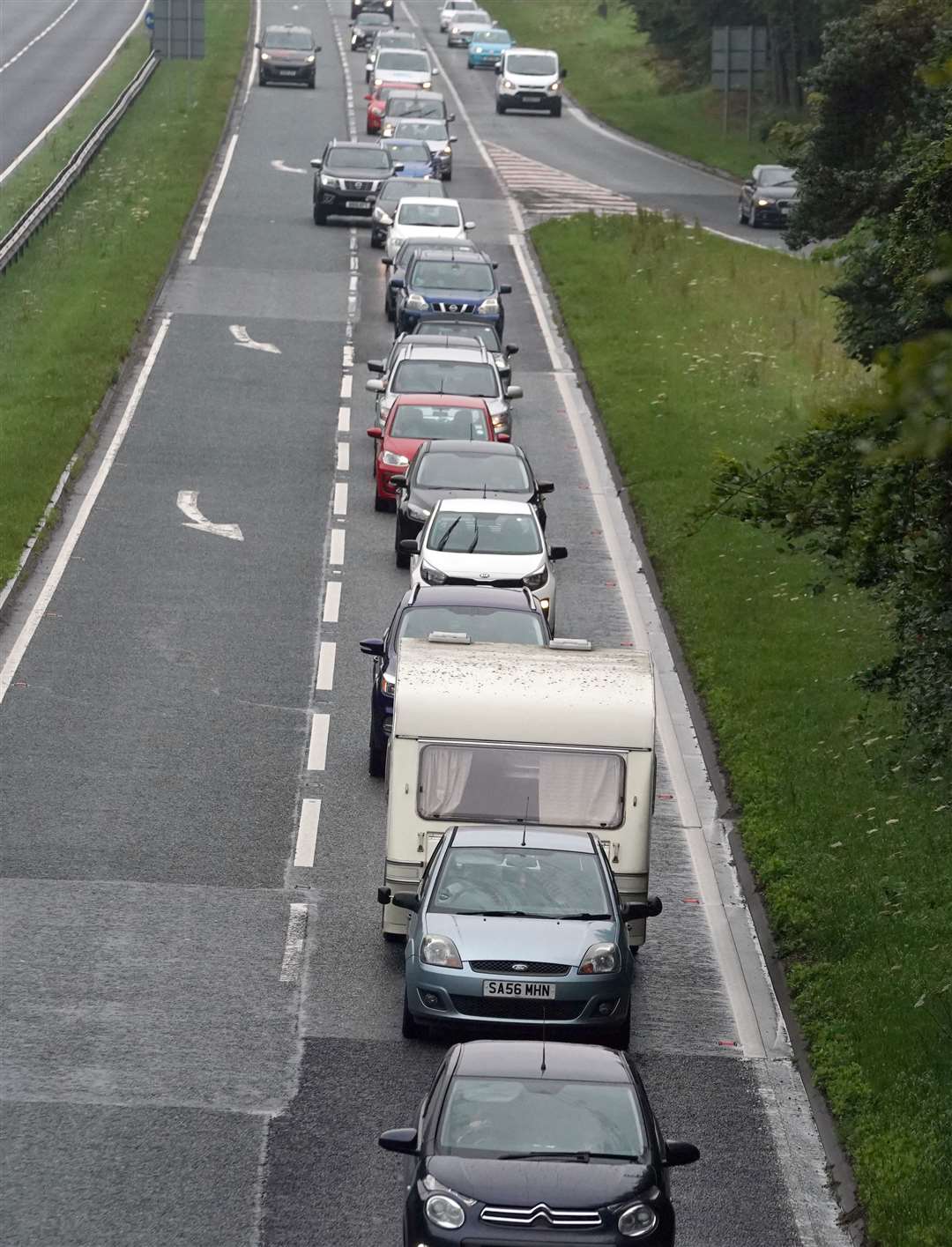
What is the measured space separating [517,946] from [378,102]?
56.7m

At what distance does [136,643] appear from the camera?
22922 mm

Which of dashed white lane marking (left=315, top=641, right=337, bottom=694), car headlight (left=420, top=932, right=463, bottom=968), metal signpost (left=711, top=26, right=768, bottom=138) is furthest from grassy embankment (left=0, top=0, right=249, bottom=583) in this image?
metal signpost (left=711, top=26, right=768, bottom=138)

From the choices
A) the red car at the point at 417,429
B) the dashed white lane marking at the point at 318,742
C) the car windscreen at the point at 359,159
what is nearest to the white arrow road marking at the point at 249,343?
the red car at the point at 417,429

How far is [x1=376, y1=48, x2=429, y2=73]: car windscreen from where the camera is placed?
71.8m

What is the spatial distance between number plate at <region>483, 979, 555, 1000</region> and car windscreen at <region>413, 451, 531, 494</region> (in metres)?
12.9

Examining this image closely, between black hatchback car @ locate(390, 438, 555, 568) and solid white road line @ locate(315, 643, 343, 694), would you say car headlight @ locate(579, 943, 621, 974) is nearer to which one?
solid white road line @ locate(315, 643, 343, 694)

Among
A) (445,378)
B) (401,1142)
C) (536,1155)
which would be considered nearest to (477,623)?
(401,1142)

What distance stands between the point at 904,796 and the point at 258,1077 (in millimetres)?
7195

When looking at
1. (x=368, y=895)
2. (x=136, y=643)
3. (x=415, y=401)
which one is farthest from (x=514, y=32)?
(x=368, y=895)

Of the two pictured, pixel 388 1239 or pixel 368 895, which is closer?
pixel 388 1239

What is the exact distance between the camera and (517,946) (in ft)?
45.3

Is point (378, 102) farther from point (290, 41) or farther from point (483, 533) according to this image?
point (483, 533)

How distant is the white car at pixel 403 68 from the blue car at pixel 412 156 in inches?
522

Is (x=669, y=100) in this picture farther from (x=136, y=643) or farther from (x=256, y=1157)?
(x=256, y=1157)
